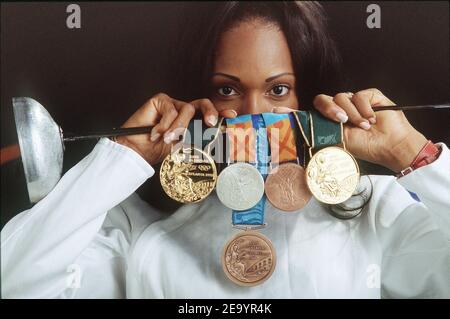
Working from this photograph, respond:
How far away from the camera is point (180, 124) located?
1.45 m

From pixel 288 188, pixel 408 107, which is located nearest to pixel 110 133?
pixel 288 188

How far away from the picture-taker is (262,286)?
5.01 feet

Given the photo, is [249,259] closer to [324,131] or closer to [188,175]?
[188,175]

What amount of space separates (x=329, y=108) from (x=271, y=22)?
11.2 inches

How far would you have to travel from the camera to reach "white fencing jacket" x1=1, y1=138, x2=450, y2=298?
57.0 inches

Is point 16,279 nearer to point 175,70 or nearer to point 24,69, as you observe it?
point 24,69

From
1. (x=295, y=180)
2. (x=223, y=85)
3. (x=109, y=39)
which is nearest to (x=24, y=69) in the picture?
(x=109, y=39)

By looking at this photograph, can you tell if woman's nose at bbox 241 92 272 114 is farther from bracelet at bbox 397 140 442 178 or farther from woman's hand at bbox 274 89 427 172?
bracelet at bbox 397 140 442 178

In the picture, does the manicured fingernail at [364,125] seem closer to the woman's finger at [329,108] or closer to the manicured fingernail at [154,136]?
the woman's finger at [329,108]

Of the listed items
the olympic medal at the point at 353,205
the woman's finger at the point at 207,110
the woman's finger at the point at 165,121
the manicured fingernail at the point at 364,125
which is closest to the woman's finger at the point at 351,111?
the manicured fingernail at the point at 364,125

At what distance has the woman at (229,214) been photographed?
1.45 m

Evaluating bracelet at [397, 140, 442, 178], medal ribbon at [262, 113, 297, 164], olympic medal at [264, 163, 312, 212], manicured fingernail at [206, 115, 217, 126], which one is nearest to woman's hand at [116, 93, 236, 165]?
manicured fingernail at [206, 115, 217, 126]
